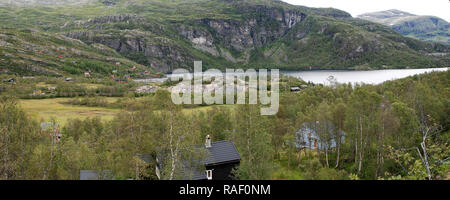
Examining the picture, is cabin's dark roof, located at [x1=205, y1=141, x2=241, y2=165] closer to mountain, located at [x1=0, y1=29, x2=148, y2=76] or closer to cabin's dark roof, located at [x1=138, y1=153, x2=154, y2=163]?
cabin's dark roof, located at [x1=138, y1=153, x2=154, y2=163]

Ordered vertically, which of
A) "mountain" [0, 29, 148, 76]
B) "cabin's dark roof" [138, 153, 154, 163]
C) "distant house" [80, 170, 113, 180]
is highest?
"mountain" [0, 29, 148, 76]

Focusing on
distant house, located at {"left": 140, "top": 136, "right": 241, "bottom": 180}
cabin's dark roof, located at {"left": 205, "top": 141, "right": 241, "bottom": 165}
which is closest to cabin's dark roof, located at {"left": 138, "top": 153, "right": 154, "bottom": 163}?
distant house, located at {"left": 140, "top": 136, "right": 241, "bottom": 180}

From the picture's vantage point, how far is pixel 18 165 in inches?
649

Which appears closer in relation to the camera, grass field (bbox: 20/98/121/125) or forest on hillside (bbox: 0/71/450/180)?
forest on hillside (bbox: 0/71/450/180)

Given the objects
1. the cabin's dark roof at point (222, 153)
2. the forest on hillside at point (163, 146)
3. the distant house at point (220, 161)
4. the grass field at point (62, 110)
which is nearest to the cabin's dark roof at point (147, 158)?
the distant house at point (220, 161)

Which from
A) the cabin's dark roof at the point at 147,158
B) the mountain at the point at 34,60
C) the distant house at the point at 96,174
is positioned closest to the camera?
the distant house at the point at 96,174

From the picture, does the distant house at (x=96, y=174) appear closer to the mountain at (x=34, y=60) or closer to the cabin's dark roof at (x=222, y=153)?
the cabin's dark roof at (x=222, y=153)

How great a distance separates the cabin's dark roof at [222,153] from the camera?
2388cm

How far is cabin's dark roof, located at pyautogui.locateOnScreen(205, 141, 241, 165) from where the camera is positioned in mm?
23875
